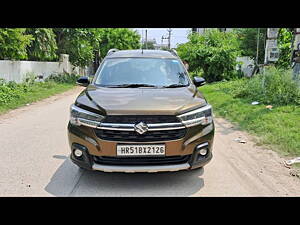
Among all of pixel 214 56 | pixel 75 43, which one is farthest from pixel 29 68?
pixel 214 56

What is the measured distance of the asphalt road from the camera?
12.0 feet

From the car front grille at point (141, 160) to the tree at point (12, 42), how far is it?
9.83 m

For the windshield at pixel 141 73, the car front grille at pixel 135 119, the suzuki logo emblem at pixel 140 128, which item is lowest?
the suzuki logo emblem at pixel 140 128

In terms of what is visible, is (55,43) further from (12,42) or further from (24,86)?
(12,42)

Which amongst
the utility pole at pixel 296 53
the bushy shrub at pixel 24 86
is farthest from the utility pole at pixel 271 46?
the bushy shrub at pixel 24 86

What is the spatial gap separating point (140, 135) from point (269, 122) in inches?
168

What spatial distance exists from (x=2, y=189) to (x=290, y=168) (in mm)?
4062

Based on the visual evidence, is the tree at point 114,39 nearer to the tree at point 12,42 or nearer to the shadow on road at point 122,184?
the tree at point 12,42

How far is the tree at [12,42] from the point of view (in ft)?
38.1

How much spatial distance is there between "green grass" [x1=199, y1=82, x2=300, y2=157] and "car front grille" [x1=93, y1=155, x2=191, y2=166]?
Answer: 240 cm

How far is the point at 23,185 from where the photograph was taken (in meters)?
3.80

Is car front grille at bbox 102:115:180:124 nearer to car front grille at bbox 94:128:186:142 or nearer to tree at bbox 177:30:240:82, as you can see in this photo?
car front grille at bbox 94:128:186:142

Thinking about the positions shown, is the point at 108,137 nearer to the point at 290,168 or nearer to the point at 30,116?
the point at 290,168

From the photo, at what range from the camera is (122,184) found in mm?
3863
